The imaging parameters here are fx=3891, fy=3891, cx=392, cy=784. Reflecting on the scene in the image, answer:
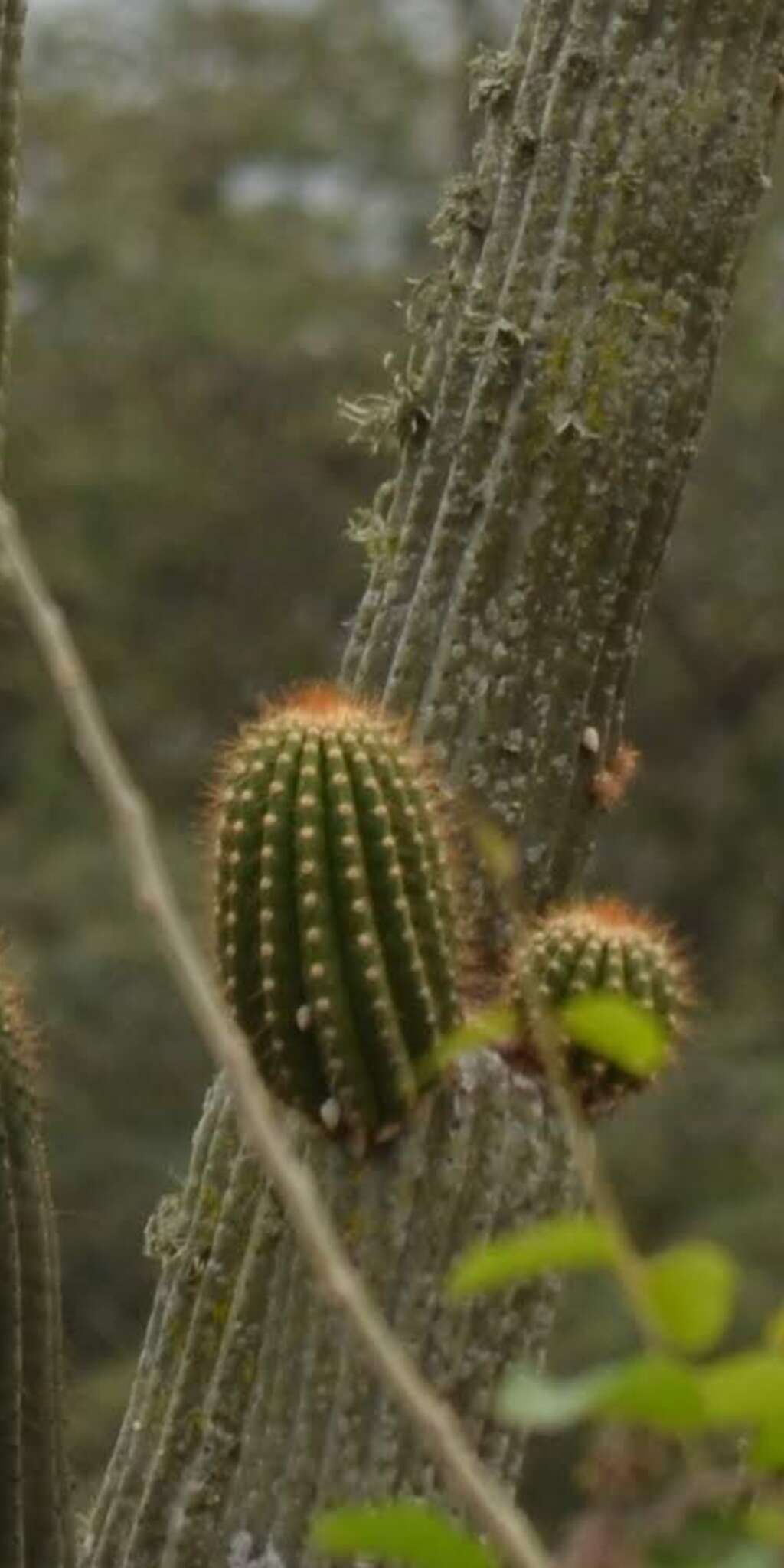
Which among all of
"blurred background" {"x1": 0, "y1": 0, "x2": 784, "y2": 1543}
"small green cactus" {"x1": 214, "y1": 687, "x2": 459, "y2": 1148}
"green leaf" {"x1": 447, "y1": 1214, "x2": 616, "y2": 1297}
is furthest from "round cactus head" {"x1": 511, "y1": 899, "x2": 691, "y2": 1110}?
"blurred background" {"x1": 0, "y1": 0, "x2": 784, "y2": 1543}

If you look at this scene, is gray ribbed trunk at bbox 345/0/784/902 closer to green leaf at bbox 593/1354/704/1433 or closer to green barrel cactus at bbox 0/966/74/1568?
green barrel cactus at bbox 0/966/74/1568

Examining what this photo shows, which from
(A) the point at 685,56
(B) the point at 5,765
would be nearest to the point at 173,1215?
(A) the point at 685,56

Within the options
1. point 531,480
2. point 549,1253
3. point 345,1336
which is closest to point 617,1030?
point 549,1253

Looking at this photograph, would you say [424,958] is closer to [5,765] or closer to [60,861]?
[60,861]

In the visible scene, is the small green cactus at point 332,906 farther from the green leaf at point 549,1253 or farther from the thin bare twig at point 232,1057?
the green leaf at point 549,1253

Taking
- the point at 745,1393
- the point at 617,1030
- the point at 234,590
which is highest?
the point at 234,590

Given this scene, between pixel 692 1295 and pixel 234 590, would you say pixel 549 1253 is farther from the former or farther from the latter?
pixel 234 590
